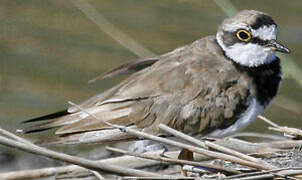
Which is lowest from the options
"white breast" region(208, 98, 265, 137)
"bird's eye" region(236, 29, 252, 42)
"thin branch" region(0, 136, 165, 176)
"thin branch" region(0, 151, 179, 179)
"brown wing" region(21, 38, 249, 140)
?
"thin branch" region(0, 136, 165, 176)

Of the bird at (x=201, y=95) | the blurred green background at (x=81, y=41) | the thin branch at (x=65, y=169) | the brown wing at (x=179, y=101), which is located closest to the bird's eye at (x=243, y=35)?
the bird at (x=201, y=95)

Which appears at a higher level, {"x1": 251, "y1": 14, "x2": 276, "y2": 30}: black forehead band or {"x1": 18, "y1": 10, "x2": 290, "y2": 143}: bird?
{"x1": 251, "y1": 14, "x2": 276, "y2": 30}: black forehead band

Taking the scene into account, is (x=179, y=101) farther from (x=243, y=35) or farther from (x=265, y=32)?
(x=265, y=32)

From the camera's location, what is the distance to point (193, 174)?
25.9 ft

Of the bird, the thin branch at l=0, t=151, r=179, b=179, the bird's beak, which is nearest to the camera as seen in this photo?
the thin branch at l=0, t=151, r=179, b=179

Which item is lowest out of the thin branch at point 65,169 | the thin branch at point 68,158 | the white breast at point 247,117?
the thin branch at point 68,158

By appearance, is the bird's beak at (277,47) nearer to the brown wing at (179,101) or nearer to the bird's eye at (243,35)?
the bird's eye at (243,35)

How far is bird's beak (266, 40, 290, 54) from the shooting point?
8.19 meters

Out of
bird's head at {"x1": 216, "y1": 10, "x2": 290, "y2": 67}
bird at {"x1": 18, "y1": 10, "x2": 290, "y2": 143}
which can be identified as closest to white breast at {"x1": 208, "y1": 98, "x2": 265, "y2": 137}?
bird at {"x1": 18, "y1": 10, "x2": 290, "y2": 143}

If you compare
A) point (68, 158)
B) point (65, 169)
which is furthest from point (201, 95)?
point (68, 158)

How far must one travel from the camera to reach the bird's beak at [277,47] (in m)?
8.19

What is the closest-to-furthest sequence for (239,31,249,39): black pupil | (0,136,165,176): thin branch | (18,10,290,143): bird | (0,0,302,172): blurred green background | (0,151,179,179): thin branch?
1. (0,136,165,176): thin branch
2. (0,151,179,179): thin branch
3. (18,10,290,143): bird
4. (239,31,249,39): black pupil
5. (0,0,302,172): blurred green background

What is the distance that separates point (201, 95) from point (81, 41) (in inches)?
225

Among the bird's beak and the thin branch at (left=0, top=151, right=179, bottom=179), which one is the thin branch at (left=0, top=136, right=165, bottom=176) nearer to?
the thin branch at (left=0, top=151, right=179, bottom=179)
